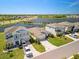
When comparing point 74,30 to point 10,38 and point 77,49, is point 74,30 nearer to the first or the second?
point 77,49

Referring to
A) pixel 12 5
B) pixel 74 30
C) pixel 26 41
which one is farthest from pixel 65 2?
pixel 26 41

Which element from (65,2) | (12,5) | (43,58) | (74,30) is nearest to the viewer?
(43,58)

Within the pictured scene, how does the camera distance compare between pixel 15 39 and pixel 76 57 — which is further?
pixel 15 39

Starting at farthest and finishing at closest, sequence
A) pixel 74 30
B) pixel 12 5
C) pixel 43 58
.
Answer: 1. pixel 12 5
2. pixel 74 30
3. pixel 43 58

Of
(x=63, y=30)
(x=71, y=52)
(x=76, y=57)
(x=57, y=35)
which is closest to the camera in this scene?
(x=76, y=57)

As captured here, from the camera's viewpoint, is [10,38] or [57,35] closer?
[10,38]

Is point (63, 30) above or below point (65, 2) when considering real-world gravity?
below

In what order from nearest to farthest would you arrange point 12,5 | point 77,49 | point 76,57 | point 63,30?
point 76,57 < point 77,49 < point 63,30 < point 12,5

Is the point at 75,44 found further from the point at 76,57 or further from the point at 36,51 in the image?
the point at 36,51

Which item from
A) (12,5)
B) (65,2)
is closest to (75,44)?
(12,5)
